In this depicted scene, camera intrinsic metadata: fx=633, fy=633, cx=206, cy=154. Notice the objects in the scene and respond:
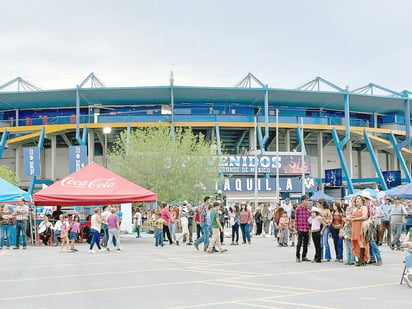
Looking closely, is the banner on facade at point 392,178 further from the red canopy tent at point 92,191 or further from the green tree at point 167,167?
the red canopy tent at point 92,191

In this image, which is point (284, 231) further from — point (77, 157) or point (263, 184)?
point (263, 184)

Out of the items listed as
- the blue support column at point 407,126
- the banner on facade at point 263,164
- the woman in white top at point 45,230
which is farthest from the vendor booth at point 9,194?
the blue support column at point 407,126

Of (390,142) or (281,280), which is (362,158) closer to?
(390,142)

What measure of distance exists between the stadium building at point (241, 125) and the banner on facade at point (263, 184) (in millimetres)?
85

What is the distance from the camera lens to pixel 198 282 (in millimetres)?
11727

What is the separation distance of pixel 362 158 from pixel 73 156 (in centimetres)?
3104

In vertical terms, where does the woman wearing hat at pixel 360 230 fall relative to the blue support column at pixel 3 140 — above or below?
below

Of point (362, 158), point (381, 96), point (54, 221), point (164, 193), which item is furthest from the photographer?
point (362, 158)

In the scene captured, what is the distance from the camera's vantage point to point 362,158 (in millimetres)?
64500

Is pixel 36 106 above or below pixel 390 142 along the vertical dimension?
above

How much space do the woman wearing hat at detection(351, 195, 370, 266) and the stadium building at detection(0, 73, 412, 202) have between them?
34.9 metres

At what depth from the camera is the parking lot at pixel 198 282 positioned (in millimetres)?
9281

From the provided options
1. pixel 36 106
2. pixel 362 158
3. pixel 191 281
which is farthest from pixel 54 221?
pixel 362 158

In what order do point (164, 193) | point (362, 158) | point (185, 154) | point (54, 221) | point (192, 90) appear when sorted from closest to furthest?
1. point (54, 221)
2. point (164, 193)
3. point (185, 154)
4. point (192, 90)
5. point (362, 158)
